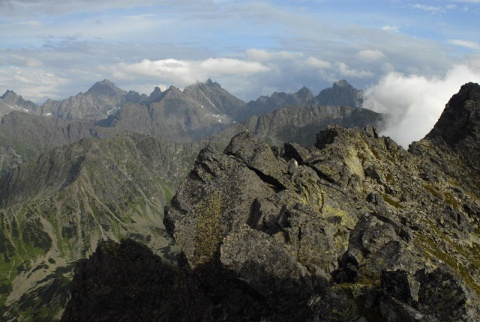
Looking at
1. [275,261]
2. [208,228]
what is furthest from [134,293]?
[275,261]

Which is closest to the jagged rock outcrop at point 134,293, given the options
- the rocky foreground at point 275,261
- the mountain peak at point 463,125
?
the rocky foreground at point 275,261

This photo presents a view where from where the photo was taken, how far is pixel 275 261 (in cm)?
3347

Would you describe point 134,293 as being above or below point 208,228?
below

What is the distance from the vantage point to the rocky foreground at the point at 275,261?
26.4 m

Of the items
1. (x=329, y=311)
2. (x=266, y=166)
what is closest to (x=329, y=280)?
(x=329, y=311)

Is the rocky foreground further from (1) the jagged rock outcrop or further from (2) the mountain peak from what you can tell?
(2) the mountain peak

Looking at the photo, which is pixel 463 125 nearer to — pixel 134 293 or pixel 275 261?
pixel 275 261

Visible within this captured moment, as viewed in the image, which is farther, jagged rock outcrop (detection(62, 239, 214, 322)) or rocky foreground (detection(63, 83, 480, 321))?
jagged rock outcrop (detection(62, 239, 214, 322))

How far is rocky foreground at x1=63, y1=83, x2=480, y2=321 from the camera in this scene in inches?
1040

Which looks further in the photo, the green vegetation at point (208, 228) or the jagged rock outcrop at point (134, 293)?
the green vegetation at point (208, 228)

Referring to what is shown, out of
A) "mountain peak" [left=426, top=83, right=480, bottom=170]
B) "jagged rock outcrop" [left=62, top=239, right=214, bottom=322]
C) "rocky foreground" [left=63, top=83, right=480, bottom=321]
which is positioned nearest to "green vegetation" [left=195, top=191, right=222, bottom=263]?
"rocky foreground" [left=63, top=83, right=480, bottom=321]

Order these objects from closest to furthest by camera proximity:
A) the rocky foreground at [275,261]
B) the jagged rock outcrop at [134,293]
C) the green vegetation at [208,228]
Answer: the rocky foreground at [275,261], the jagged rock outcrop at [134,293], the green vegetation at [208,228]

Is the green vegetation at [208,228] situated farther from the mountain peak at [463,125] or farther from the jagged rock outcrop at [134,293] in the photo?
the mountain peak at [463,125]

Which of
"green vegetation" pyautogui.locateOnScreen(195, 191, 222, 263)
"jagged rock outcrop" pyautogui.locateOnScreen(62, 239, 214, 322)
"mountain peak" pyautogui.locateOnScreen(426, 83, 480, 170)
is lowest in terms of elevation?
"mountain peak" pyautogui.locateOnScreen(426, 83, 480, 170)
